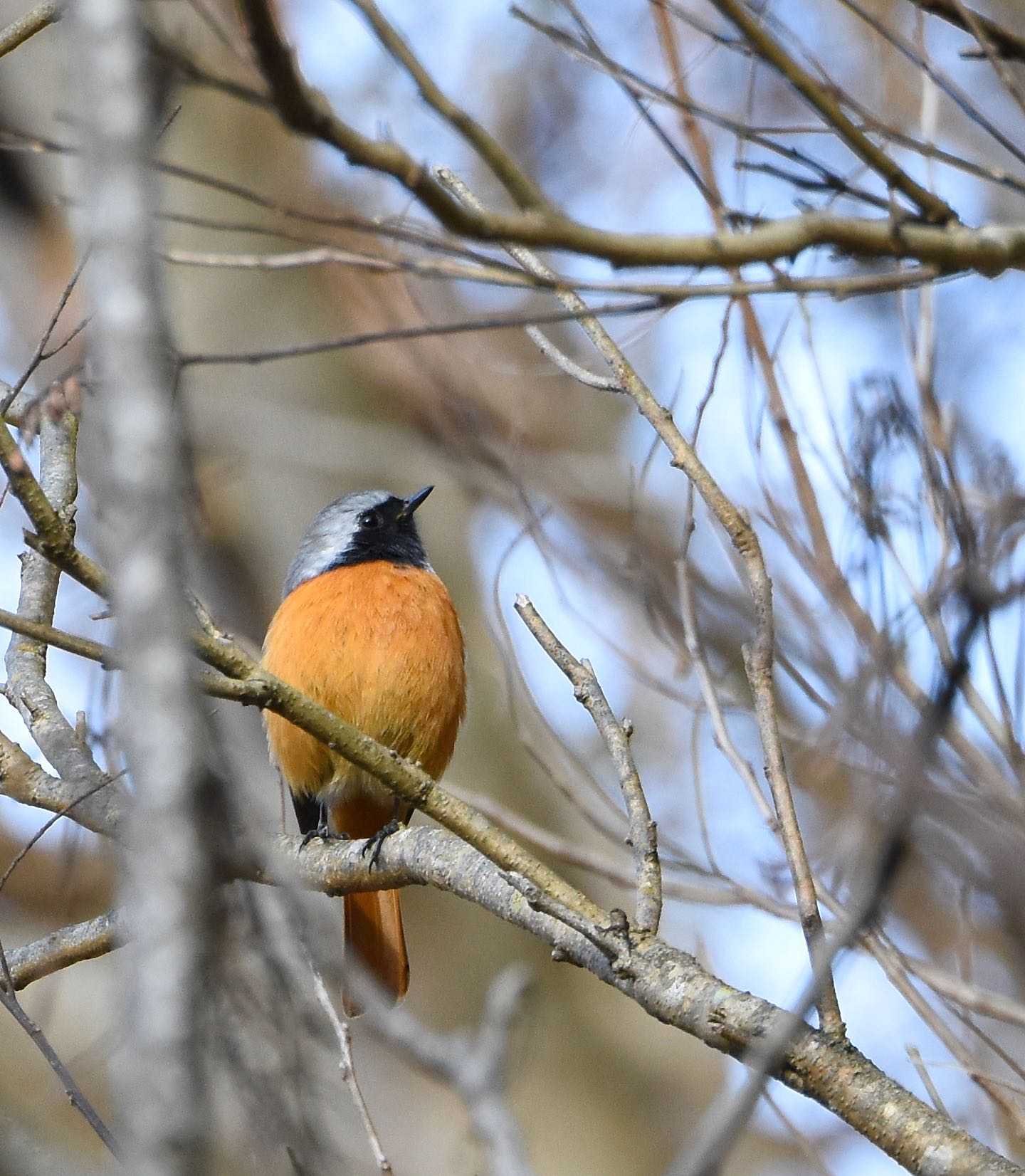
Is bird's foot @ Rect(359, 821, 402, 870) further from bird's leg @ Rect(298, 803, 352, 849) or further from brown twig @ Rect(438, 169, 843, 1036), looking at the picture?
brown twig @ Rect(438, 169, 843, 1036)

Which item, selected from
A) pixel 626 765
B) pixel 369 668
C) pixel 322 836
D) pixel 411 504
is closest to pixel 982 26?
pixel 626 765

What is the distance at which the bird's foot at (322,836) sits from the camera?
14.7 feet

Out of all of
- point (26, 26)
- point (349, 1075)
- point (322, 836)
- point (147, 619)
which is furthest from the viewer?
point (322, 836)

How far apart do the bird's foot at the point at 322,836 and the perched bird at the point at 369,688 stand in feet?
0.05

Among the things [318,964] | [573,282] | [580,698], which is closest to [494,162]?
[573,282]

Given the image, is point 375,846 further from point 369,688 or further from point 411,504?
point 411,504

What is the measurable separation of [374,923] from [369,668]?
106 centimetres

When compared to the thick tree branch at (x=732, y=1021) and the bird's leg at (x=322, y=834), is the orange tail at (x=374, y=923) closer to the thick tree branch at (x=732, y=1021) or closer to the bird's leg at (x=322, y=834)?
the bird's leg at (x=322, y=834)

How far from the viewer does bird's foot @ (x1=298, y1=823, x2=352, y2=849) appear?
14.7ft

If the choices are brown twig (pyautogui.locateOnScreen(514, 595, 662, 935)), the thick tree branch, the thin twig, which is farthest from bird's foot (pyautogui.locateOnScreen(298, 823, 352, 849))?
the thin twig

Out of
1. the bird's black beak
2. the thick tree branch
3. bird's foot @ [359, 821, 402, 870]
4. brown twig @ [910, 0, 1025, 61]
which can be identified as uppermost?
the bird's black beak

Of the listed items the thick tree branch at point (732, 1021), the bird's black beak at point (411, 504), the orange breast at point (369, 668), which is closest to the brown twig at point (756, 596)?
the thick tree branch at point (732, 1021)

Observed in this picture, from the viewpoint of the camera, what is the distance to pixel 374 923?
541cm

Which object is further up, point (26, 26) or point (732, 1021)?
point (26, 26)
